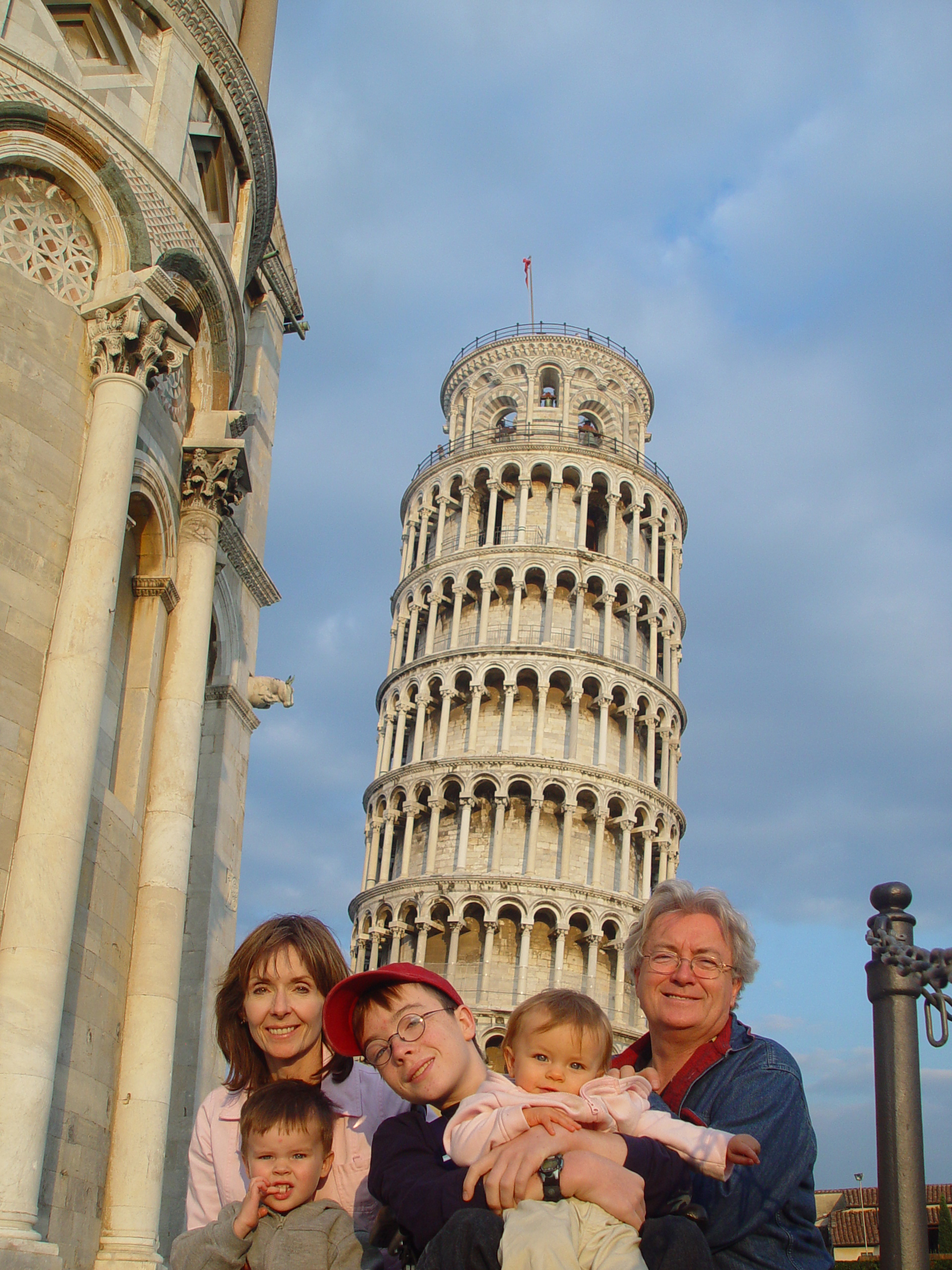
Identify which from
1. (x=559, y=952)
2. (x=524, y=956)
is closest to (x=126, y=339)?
(x=524, y=956)

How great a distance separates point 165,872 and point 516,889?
3137 cm

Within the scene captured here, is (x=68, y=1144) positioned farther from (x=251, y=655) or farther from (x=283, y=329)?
(x=283, y=329)

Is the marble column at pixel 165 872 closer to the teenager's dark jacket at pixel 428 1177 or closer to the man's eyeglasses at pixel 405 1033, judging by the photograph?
the man's eyeglasses at pixel 405 1033

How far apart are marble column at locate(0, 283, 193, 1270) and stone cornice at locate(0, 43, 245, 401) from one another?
56.8 inches

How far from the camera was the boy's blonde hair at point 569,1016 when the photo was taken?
339cm

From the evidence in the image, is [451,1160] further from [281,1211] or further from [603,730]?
[603,730]

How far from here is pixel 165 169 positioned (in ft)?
40.3

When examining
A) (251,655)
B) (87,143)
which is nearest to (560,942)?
(251,655)

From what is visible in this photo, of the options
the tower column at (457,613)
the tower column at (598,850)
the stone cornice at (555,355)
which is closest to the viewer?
the tower column at (598,850)

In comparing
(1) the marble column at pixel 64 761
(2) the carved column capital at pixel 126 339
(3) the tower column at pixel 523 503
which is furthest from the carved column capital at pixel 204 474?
(3) the tower column at pixel 523 503

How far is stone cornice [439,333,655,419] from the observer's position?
5219cm

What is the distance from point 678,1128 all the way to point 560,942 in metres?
39.2

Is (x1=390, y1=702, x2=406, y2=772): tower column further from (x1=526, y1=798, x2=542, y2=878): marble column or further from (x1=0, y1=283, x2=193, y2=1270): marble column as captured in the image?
(x1=0, y1=283, x2=193, y2=1270): marble column

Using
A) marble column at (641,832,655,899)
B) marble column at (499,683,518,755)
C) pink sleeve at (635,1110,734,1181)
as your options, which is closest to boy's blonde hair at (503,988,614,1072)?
pink sleeve at (635,1110,734,1181)
